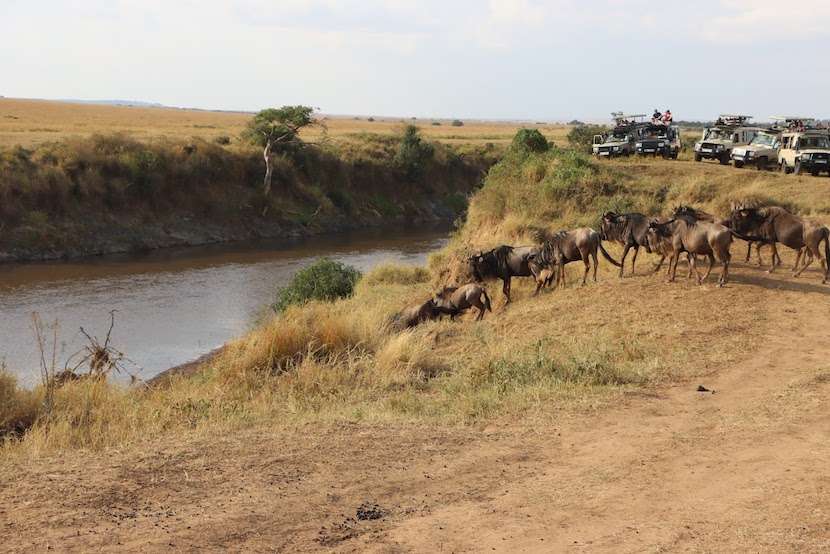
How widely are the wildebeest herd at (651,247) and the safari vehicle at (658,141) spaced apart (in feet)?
52.0

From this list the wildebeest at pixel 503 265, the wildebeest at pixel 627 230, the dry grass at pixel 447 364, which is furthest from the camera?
the wildebeest at pixel 503 265

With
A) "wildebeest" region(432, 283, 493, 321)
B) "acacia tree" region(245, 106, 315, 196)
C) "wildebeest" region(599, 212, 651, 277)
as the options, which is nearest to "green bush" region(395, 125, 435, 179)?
"acacia tree" region(245, 106, 315, 196)

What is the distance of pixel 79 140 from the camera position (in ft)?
143

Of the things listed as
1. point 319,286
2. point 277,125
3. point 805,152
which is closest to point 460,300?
point 319,286

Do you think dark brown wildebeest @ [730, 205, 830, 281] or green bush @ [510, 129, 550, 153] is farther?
green bush @ [510, 129, 550, 153]

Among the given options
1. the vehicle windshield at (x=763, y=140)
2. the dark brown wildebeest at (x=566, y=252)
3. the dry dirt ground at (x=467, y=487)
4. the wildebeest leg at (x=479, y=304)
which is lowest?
the wildebeest leg at (x=479, y=304)

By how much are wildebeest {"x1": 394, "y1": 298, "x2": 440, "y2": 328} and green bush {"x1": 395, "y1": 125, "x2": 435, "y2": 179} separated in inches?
1603

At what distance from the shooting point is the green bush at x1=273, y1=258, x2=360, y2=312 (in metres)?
23.3

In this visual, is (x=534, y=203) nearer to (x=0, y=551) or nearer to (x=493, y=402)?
(x=493, y=402)

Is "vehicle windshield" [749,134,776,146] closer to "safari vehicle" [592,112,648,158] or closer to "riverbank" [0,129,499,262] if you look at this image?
"safari vehicle" [592,112,648,158]

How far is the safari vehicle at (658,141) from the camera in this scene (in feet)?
108

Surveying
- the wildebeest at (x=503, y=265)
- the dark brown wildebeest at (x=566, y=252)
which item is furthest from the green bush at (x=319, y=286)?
the dark brown wildebeest at (x=566, y=252)

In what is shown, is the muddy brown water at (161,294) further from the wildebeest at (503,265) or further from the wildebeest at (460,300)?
the wildebeest at (503,265)

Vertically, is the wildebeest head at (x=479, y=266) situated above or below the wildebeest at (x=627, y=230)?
below
